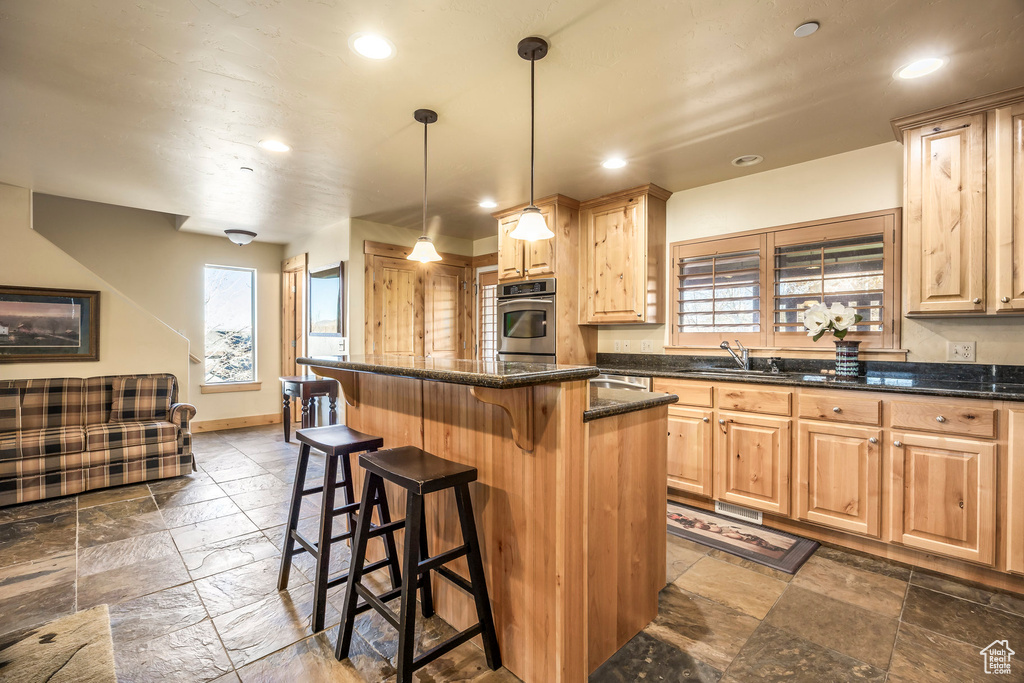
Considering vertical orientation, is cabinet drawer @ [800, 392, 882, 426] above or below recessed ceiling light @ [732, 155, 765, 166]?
below

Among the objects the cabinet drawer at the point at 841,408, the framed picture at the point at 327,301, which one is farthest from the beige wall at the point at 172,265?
the cabinet drawer at the point at 841,408

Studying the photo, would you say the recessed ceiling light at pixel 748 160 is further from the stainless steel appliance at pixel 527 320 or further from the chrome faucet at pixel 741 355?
the stainless steel appliance at pixel 527 320

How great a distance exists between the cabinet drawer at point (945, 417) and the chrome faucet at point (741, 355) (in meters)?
1.01

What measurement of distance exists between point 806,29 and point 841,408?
1.86 meters

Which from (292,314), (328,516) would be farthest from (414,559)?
(292,314)

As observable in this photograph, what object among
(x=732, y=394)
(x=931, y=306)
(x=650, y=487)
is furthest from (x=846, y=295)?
(x=650, y=487)

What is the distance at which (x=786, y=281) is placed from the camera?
10.6 ft

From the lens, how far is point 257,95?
234 cm

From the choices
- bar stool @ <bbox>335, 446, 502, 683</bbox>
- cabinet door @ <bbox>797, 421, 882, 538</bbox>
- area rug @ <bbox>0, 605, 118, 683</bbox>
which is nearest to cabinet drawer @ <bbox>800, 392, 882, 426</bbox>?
cabinet door @ <bbox>797, 421, 882, 538</bbox>

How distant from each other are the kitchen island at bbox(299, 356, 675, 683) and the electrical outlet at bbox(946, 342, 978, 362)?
6.67ft

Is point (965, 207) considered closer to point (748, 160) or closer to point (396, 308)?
point (748, 160)

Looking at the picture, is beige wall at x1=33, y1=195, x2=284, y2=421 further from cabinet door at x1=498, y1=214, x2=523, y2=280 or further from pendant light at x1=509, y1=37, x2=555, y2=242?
pendant light at x1=509, y1=37, x2=555, y2=242

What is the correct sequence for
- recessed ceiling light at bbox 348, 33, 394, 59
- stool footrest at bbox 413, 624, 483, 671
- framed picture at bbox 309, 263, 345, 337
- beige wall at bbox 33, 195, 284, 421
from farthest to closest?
framed picture at bbox 309, 263, 345, 337 → beige wall at bbox 33, 195, 284, 421 → recessed ceiling light at bbox 348, 33, 394, 59 → stool footrest at bbox 413, 624, 483, 671

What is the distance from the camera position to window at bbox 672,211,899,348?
9.40ft
